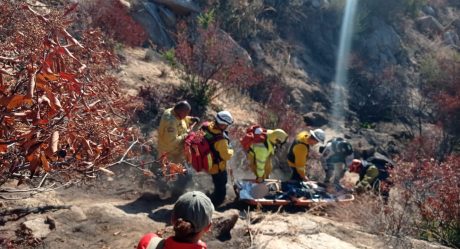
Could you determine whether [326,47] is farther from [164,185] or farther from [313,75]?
[164,185]

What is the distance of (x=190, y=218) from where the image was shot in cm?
248

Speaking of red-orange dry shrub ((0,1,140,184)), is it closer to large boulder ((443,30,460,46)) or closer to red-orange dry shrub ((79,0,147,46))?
red-orange dry shrub ((79,0,147,46))

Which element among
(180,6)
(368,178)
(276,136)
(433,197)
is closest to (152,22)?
(180,6)

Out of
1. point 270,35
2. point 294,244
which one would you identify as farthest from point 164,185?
point 270,35

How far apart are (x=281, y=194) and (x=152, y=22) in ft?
27.8

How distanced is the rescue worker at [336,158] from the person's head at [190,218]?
703cm

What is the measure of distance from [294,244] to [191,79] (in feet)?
22.3

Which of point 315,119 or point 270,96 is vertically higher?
point 270,96

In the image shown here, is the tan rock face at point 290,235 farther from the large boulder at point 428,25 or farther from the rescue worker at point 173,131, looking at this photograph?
the large boulder at point 428,25

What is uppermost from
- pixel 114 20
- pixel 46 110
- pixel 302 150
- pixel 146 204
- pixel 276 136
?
pixel 114 20

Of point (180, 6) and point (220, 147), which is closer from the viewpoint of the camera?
point (220, 147)

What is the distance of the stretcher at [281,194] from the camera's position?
7157mm

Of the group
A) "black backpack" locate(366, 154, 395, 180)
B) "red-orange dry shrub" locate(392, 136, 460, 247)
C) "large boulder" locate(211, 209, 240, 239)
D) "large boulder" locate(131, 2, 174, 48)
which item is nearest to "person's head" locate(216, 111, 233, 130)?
"large boulder" locate(211, 209, 240, 239)

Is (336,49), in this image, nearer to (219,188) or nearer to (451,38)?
(451,38)
